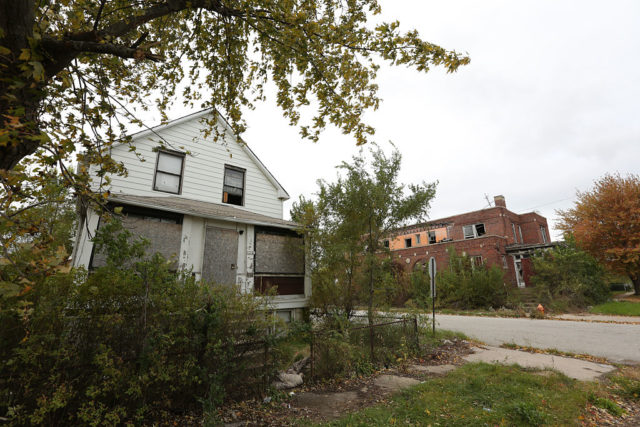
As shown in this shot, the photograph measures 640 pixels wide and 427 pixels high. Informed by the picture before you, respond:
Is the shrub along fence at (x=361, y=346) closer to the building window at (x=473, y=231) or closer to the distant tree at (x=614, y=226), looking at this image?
the distant tree at (x=614, y=226)

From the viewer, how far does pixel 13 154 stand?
2973 mm

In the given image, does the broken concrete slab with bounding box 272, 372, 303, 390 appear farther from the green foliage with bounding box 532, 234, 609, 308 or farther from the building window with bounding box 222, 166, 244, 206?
the green foliage with bounding box 532, 234, 609, 308

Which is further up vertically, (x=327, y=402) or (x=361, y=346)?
(x=361, y=346)

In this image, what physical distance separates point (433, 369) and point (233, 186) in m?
9.26

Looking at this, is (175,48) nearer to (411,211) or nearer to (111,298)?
(111,298)

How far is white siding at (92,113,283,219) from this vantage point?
9.94 metres

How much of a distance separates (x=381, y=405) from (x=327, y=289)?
476 cm

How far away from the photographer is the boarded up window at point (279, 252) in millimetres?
10352

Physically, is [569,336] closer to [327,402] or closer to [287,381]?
[327,402]

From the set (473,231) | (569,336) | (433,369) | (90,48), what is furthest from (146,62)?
(473,231)

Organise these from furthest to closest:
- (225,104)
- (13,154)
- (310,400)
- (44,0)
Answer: (225,104)
(310,400)
(44,0)
(13,154)

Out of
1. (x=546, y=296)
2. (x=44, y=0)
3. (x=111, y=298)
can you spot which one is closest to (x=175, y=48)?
(x=44, y=0)

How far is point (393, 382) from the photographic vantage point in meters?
6.27

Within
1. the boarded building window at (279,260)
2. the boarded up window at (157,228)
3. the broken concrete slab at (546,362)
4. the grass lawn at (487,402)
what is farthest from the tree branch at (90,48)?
the broken concrete slab at (546,362)
